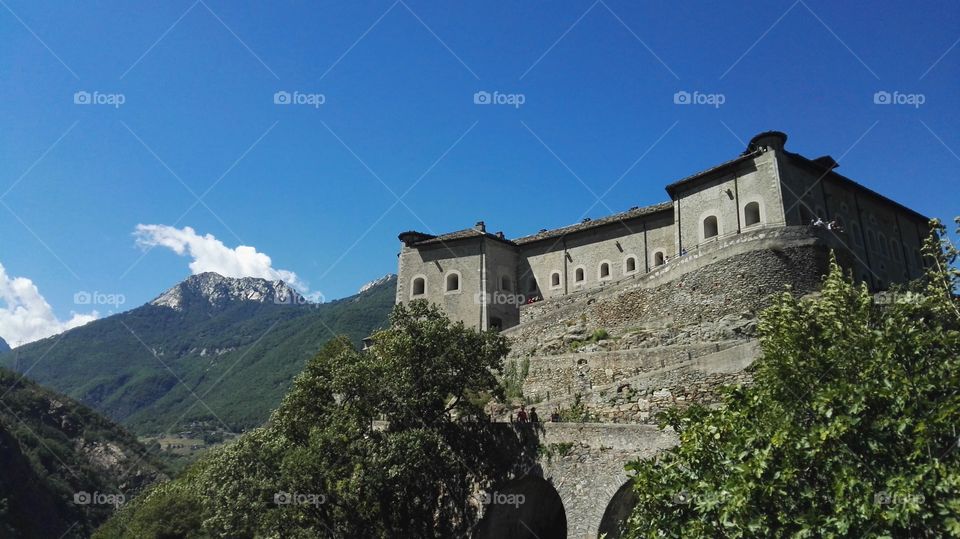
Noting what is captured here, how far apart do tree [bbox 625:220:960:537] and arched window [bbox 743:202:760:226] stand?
1992cm

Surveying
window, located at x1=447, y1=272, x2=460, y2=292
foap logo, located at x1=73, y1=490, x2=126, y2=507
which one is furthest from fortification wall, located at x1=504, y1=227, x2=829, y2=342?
foap logo, located at x1=73, y1=490, x2=126, y2=507

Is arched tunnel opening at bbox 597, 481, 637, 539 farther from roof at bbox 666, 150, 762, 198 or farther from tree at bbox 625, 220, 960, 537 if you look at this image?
roof at bbox 666, 150, 762, 198

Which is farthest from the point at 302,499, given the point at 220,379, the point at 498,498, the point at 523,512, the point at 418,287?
the point at 220,379

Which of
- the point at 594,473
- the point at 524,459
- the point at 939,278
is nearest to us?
the point at 939,278

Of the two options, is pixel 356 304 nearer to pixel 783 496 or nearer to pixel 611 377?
pixel 611 377

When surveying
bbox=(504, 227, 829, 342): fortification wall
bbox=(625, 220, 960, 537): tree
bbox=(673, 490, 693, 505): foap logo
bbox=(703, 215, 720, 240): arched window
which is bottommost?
bbox=(673, 490, 693, 505): foap logo

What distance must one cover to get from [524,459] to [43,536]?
72.9 meters

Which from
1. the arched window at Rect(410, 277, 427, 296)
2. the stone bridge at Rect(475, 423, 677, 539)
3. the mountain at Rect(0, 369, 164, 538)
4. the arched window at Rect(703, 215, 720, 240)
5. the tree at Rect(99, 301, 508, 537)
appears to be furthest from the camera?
the mountain at Rect(0, 369, 164, 538)

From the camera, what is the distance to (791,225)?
30.6 meters

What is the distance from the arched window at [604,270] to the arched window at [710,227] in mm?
7763

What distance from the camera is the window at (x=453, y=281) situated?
42844mm

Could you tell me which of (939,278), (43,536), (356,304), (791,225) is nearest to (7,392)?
(43,536)

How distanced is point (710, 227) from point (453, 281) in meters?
17.1

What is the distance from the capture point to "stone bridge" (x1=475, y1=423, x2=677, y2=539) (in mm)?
19688
